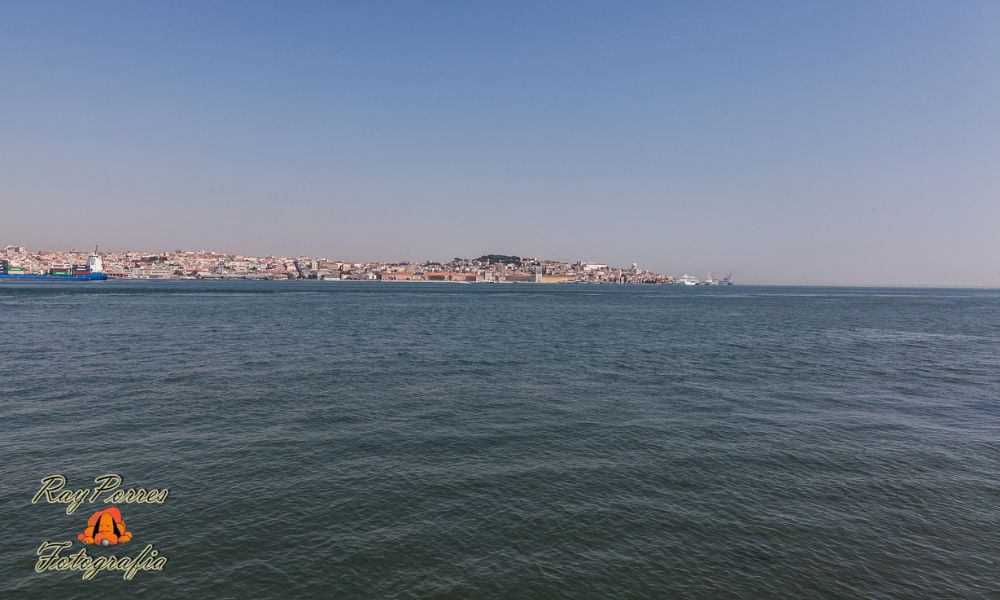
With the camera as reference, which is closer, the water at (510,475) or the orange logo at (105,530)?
the water at (510,475)

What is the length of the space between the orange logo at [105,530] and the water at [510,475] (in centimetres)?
35

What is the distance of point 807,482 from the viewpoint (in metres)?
18.9

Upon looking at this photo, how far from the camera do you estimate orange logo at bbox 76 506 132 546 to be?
46.3 feet

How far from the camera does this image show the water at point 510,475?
1302 cm

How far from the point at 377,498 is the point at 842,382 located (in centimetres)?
3673

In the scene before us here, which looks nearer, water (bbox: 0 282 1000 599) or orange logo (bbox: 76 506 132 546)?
water (bbox: 0 282 1000 599)

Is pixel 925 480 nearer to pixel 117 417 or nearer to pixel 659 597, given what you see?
pixel 659 597

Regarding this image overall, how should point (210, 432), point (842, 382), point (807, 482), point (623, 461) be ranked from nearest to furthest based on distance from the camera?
point (807, 482), point (623, 461), point (210, 432), point (842, 382)

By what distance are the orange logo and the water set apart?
0.35 meters

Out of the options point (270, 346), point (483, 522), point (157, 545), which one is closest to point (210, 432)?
point (157, 545)

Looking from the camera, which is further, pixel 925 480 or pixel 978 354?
pixel 978 354

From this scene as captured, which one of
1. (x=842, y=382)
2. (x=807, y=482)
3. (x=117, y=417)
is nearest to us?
(x=807, y=482)

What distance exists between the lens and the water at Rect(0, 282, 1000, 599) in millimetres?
13023

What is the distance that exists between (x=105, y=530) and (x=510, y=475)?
507 inches
